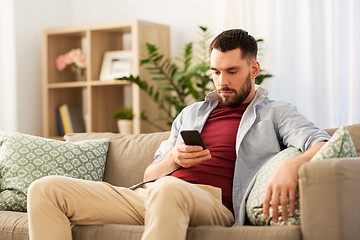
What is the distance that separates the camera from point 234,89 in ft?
7.87

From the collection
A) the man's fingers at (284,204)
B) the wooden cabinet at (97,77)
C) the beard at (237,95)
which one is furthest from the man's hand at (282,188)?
the wooden cabinet at (97,77)

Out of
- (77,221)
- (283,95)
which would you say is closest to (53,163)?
(77,221)

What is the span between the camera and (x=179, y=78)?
3773mm

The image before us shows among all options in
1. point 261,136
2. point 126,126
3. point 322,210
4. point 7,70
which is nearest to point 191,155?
point 261,136

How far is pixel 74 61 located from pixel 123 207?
243cm

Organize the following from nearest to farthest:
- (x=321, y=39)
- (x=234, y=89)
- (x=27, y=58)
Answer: (x=234, y=89) → (x=321, y=39) → (x=27, y=58)

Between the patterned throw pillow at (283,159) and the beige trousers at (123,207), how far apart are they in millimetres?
131

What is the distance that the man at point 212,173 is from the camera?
6.17 ft

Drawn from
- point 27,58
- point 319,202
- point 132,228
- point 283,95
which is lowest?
point 132,228

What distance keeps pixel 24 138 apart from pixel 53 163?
0.20m

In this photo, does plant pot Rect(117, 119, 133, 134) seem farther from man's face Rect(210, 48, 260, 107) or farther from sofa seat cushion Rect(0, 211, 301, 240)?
man's face Rect(210, 48, 260, 107)

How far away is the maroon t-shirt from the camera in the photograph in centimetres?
226

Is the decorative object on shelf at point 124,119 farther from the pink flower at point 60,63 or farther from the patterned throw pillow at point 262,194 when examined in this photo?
the patterned throw pillow at point 262,194

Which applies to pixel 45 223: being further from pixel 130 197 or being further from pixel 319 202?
pixel 319 202
